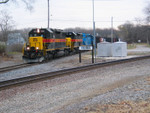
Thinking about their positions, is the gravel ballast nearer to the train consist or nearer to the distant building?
the train consist

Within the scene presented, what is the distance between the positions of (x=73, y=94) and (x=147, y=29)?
72666 millimetres

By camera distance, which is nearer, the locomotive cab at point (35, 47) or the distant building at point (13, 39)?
the locomotive cab at point (35, 47)

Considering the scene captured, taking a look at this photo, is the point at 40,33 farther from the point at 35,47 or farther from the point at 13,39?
the point at 13,39

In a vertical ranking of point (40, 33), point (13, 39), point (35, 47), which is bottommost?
point (35, 47)

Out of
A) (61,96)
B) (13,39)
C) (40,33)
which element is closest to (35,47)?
(40,33)

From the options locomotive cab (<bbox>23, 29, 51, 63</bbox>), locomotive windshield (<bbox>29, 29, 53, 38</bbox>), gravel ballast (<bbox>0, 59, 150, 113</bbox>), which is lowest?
gravel ballast (<bbox>0, 59, 150, 113</bbox>)

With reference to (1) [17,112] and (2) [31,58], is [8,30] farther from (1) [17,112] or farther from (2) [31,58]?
(1) [17,112]

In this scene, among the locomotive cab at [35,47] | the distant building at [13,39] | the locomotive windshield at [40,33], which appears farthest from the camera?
the distant building at [13,39]

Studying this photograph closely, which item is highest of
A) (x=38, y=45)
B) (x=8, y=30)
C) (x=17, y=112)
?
(x=8, y=30)

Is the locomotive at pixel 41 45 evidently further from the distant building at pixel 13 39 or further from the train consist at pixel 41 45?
the distant building at pixel 13 39

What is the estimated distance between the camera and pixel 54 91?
27.1ft

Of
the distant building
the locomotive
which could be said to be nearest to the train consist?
the locomotive

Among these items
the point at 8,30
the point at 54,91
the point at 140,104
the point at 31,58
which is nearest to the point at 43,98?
the point at 54,91

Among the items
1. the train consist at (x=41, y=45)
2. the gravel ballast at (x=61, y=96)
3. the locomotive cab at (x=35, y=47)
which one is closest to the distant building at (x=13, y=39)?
the train consist at (x=41, y=45)
